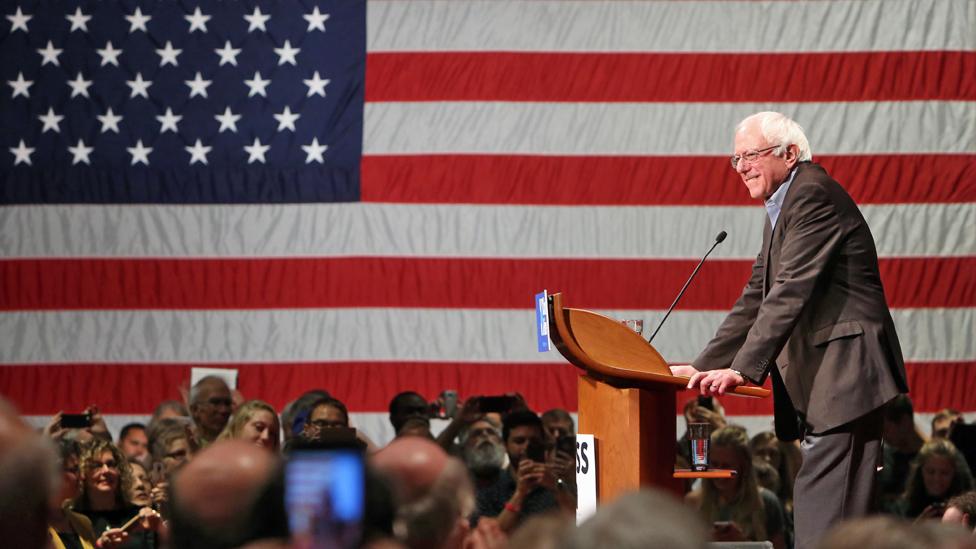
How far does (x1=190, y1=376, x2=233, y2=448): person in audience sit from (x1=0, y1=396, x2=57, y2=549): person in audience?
449 centimetres

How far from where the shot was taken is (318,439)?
91 centimetres

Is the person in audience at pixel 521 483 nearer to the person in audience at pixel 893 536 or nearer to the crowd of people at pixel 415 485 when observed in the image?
the crowd of people at pixel 415 485

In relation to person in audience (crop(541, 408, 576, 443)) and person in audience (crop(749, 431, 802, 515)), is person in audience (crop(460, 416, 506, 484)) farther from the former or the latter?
person in audience (crop(749, 431, 802, 515))

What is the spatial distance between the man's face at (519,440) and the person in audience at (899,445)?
1.90m

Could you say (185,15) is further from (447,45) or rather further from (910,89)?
(910,89)

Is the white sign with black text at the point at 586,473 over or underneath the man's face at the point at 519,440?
over

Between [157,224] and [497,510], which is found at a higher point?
[157,224]

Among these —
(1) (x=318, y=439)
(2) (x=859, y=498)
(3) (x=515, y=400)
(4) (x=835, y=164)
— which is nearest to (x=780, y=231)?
(2) (x=859, y=498)

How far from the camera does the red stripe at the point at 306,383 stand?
7.06m

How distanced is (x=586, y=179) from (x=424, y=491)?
248 inches

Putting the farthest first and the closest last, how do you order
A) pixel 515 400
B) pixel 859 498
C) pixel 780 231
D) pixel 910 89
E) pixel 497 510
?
pixel 910 89 < pixel 515 400 < pixel 497 510 < pixel 780 231 < pixel 859 498

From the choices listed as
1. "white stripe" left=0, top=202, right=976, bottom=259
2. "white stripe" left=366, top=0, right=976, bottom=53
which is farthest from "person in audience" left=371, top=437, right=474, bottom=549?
"white stripe" left=366, top=0, right=976, bottom=53

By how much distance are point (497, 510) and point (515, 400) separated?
1493mm

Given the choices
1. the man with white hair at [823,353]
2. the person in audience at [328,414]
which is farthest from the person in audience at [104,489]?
the man with white hair at [823,353]
